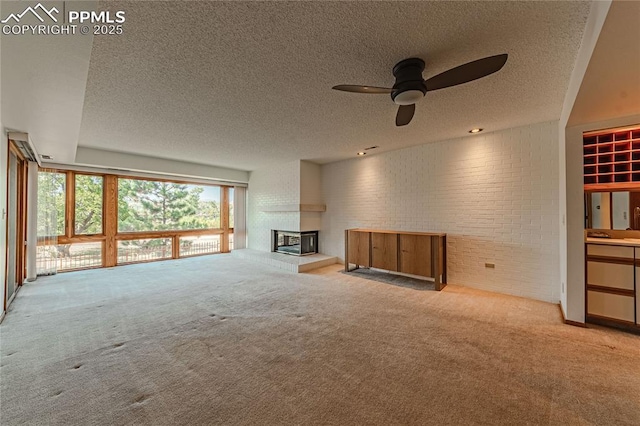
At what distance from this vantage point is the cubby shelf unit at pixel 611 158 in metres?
2.76

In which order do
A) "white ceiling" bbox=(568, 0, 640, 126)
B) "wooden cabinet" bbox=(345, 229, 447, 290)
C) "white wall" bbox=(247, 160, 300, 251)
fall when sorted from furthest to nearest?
"white wall" bbox=(247, 160, 300, 251), "wooden cabinet" bbox=(345, 229, 447, 290), "white ceiling" bbox=(568, 0, 640, 126)

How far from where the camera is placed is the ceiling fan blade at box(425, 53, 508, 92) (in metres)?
1.72

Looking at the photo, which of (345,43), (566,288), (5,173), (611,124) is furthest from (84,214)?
(611,124)

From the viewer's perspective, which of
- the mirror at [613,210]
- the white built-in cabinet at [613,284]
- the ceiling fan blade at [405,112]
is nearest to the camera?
the ceiling fan blade at [405,112]

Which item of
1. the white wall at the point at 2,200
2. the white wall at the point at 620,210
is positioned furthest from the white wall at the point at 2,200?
the white wall at the point at 620,210

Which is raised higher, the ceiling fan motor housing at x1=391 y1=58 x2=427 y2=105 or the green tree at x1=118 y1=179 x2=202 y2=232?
the ceiling fan motor housing at x1=391 y1=58 x2=427 y2=105

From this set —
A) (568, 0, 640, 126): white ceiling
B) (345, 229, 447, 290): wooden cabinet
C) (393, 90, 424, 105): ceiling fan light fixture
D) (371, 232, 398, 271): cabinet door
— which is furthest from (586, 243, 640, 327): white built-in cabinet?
(393, 90, 424, 105): ceiling fan light fixture

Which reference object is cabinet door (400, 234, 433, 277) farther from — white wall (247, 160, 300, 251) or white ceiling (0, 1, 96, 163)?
white ceiling (0, 1, 96, 163)

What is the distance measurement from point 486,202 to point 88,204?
8139 mm

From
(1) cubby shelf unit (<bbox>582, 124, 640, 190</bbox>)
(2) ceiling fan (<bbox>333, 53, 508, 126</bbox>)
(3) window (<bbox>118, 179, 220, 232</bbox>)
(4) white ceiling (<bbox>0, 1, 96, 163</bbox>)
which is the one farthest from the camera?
(3) window (<bbox>118, 179, 220, 232</bbox>)

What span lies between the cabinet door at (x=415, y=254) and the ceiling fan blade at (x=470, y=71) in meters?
2.77

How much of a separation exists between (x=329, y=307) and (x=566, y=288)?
280 cm

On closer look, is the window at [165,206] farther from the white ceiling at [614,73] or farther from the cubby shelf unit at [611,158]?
the cubby shelf unit at [611,158]

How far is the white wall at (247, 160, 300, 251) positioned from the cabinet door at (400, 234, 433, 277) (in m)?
2.69
